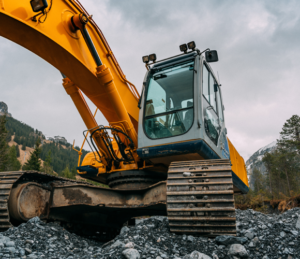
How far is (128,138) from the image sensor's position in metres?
4.84

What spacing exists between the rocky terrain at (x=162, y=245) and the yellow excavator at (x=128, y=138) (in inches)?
6.9

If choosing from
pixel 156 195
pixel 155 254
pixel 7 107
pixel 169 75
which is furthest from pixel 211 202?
pixel 7 107

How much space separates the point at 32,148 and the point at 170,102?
136 metres

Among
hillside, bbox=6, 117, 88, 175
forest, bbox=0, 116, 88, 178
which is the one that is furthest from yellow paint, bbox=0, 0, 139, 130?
hillside, bbox=6, 117, 88, 175

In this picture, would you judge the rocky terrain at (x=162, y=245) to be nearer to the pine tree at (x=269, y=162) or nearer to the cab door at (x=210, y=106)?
the cab door at (x=210, y=106)

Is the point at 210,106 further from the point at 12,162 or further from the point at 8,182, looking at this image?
the point at 12,162

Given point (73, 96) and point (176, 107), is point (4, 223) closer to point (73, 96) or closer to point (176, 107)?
point (73, 96)

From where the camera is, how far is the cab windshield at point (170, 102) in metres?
4.41

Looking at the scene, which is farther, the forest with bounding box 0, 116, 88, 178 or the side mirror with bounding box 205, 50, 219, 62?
the forest with bounding box 0, 116, 88, 178

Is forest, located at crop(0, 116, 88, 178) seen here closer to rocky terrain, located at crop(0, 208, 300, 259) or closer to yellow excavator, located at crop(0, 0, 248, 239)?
yellow excavator, located at crop(0, 0, 248, 239)

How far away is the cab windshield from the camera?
441 cm

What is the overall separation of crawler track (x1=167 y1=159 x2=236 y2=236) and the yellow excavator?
0.4 inches

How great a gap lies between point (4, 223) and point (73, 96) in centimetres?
240

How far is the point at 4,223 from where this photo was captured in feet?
12.7
